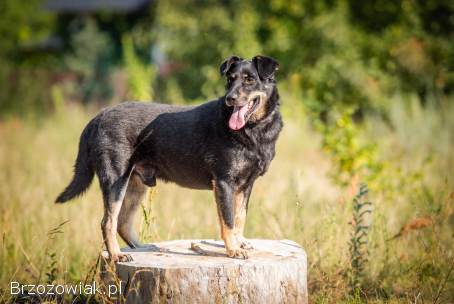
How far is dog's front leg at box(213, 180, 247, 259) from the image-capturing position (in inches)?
186

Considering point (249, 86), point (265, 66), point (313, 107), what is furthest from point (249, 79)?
point (313, 107)

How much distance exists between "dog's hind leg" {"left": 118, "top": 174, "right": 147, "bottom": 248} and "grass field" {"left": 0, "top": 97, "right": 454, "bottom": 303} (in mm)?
136

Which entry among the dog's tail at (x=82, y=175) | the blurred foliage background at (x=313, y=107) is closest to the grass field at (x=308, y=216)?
the blurred foliage background at (x=313, y=107)

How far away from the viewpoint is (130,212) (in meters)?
5.54

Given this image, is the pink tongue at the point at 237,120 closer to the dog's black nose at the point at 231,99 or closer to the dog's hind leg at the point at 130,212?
the dog's black nose at the point at 231,99

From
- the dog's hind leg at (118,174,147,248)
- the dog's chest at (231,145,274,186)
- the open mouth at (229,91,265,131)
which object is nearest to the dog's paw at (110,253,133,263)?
the dog's hind leg at (118,174,147,248)

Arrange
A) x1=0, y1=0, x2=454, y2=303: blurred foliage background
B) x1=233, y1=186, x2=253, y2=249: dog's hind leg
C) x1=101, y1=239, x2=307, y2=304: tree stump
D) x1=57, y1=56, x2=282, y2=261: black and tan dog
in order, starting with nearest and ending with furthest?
x1=101, y1=239, x2=307, y2=304: tree stump < x1=57, y1=56, x2=282, y2=261: black and tan dog < x1=233, y1=186, x2=253, y2=249: dog's hind leg < x1=0, y1=0, x2=454, y2=303: blurred foliage background

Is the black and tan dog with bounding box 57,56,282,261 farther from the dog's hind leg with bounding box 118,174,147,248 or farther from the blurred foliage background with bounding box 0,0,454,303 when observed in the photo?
the blurred foliage background with bounding box 0,0,454,303

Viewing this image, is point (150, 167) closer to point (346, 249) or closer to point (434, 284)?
point (346, 249)

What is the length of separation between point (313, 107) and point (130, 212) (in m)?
3.80

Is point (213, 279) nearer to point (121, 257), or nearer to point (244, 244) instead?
point (244, 244)

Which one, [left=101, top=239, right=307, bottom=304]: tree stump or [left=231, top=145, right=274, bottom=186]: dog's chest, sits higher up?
[left=231, top=145, right=274, bottom=186]: dog's chest

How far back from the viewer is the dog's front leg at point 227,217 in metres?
4.73

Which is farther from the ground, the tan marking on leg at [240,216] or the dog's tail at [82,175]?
the dog's tail at [82,175]
